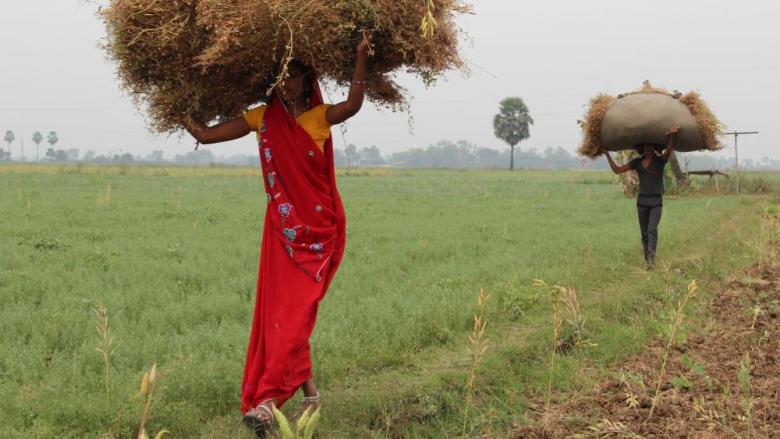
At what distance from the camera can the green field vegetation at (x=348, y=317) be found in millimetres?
3986

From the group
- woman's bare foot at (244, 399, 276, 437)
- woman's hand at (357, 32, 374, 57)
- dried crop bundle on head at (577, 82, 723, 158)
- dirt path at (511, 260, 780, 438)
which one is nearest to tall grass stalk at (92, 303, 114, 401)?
woman's bare foot at (244, 399, 276, 437)

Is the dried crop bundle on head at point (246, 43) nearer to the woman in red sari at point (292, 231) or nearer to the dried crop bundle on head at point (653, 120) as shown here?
the woman in red sari at point (292, 231)

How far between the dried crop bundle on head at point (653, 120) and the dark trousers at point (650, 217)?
0.68 metres

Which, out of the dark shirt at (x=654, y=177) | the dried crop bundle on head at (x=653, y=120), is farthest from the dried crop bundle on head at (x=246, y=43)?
the dark shirt at (x=654, y=177)

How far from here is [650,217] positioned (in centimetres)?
859

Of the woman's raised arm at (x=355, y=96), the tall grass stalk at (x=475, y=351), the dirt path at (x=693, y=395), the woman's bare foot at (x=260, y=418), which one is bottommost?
the dirt path at (x=693, y=395)

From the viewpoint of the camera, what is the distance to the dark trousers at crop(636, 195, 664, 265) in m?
8.52

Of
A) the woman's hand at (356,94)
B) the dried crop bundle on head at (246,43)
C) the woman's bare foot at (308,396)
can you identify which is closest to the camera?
the dried crop bundle on head at (246,43)

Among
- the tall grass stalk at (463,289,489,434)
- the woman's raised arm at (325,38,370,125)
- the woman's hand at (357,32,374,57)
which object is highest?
the woman's hand at (357,32,374,57)

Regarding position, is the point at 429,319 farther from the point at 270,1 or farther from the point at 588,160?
the point at 588,160

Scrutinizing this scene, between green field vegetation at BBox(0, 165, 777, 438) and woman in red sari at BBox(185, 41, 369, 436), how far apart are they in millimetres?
370

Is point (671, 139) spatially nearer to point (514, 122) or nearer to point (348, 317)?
point (348, 317)

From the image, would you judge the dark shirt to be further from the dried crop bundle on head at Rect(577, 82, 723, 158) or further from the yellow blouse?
the yellow blouse

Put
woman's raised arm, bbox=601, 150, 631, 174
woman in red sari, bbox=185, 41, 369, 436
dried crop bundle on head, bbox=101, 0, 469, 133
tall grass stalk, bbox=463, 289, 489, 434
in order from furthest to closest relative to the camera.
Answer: woman's raised arm, bbox=601, 150, 631, 174, woman in red sari, bbox=185, 41, 369, 436, dried crop bundle on head, bbox=101, 0, 469, 133, tall grass stalk, bbox=463, 289, 489, 434
